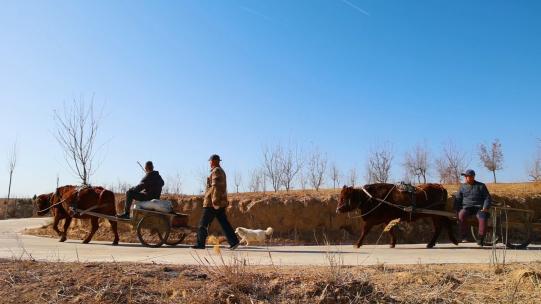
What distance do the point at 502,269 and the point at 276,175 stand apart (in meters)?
23.7

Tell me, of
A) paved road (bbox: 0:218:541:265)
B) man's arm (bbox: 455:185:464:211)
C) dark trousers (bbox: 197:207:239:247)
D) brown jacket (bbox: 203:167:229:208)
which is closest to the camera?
paved road (bbox: 0:218:541:265)

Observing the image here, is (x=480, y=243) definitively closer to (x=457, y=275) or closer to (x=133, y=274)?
(x=457, y=275)

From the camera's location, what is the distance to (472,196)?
12.1 meters

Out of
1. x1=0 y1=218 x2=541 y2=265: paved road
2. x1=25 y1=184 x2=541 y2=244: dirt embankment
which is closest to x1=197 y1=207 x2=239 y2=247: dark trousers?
x1=0 y1=218 x2=541 y2=265: paved road

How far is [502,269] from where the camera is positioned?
6.56 metres

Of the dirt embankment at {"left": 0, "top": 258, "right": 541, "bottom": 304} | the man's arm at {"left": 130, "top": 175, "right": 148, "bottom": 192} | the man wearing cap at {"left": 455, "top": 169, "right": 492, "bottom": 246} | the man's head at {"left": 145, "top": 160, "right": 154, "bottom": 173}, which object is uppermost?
the man's head at {"left": 145, "top": 160, "right": 154, "bottom": 173}

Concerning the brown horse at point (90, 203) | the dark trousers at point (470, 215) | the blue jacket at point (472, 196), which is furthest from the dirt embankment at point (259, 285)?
the brown horse at point (90, 203)

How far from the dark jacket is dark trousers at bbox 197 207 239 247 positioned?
2.18m

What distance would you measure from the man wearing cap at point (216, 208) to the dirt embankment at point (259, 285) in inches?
184

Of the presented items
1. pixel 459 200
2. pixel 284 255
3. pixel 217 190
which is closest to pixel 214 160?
pixel 217 190

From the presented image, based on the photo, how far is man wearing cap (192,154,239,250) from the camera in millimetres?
11172

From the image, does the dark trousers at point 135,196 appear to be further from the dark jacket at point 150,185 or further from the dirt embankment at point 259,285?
Answer: the dirt embankment at point 259,285

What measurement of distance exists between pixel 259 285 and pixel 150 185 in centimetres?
789

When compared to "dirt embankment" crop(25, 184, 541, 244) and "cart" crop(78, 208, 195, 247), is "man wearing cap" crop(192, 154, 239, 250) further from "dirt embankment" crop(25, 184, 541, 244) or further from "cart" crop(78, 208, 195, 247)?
"dirt embankment" crop(25, 184, 541, 244)
